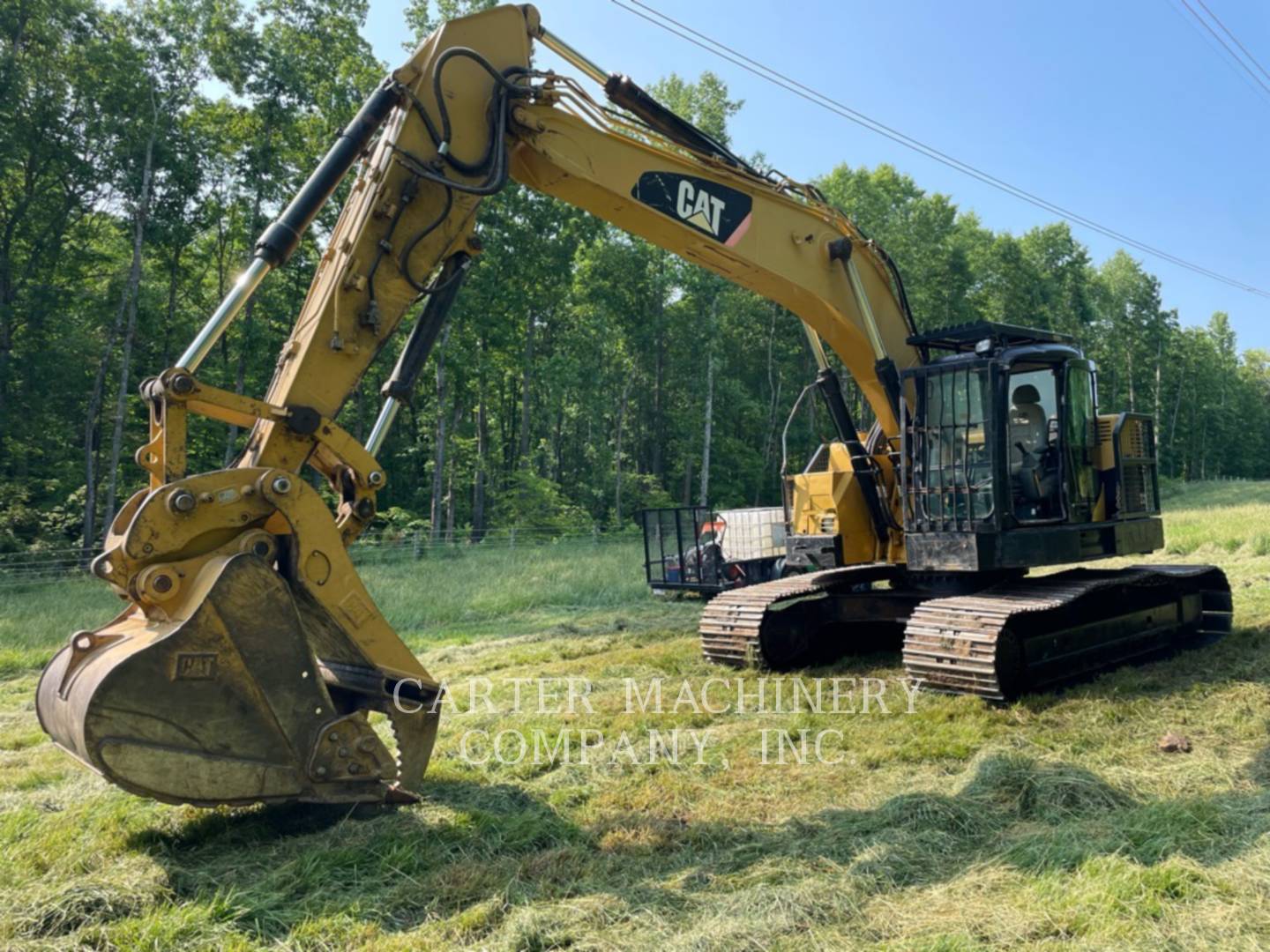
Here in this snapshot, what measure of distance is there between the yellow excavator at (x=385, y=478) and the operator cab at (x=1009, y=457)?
0.07 feet

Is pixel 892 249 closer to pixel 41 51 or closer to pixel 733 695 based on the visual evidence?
pixel 41 51

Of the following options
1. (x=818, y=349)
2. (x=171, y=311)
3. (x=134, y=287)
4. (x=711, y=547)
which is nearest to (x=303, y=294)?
(x=171, y=311)

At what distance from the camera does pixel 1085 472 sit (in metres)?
7.01

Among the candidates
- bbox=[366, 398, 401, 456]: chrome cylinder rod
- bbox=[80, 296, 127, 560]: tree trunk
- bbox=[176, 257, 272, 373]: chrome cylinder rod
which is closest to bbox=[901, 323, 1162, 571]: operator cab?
bbox=[366, 398, 401, 456]: chrome cylinder rod

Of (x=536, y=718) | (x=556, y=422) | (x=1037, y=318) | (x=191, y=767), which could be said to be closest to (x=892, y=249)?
(x=1037, y=318)

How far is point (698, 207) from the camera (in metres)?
6.06

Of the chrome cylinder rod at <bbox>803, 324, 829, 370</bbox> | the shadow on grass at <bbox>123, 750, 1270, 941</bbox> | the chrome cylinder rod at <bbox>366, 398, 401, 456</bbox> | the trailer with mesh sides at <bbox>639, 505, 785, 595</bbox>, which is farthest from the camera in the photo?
the trailer with mesh sides at <bbox>639, 505, 785, 595</bbox>

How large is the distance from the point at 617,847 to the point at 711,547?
9837 mm

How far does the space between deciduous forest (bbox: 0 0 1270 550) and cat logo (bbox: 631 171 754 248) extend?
265 centimetres

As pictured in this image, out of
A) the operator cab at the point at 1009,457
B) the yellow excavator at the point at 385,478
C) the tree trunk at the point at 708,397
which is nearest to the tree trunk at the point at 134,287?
the yellow excavator at the point at 385,478

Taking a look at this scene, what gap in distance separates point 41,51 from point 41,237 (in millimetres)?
4138

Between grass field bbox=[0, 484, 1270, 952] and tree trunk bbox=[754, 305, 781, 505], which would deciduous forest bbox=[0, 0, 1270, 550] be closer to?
tree trunk bbox=[754, 305, 781, 505]

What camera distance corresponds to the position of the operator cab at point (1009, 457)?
252 inches

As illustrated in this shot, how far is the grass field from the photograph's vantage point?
9.69ft
